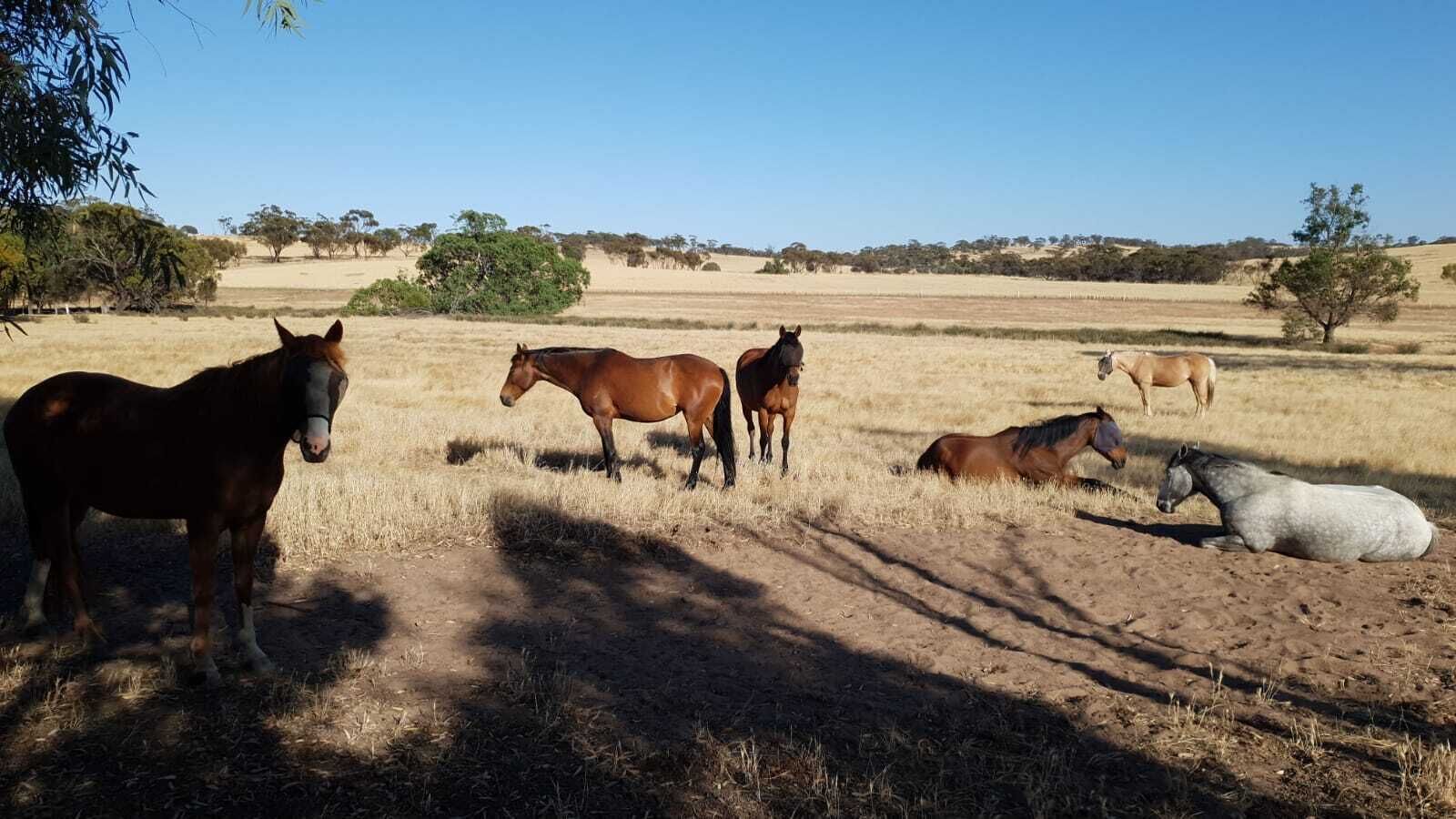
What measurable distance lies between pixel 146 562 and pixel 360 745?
394 cm

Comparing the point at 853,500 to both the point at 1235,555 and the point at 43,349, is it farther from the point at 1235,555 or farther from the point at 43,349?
the point at 43,349

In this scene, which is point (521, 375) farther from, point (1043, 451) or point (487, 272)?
point (487, 272)

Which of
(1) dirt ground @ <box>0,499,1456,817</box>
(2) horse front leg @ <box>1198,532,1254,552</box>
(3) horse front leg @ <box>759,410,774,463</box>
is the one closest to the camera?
(1) dirt ground @ <box>0,499,1456,817</box>

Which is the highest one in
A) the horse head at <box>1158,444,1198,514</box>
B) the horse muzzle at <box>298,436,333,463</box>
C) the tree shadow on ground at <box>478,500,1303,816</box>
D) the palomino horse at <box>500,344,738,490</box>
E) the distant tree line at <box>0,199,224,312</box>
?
the distant tree line at <box>0,199,224,312</box>

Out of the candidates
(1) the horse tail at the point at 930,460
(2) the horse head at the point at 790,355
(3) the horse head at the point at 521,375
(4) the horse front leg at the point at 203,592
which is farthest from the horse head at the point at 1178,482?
(4) the horse front leg at the point at 203,592

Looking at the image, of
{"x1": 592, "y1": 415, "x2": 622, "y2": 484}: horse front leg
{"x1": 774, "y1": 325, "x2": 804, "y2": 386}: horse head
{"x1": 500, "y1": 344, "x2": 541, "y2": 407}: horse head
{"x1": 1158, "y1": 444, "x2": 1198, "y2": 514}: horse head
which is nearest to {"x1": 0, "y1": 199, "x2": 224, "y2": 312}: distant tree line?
{"x1": 500, "y1": 344, "x2": 541, "y2": 407}: horse head

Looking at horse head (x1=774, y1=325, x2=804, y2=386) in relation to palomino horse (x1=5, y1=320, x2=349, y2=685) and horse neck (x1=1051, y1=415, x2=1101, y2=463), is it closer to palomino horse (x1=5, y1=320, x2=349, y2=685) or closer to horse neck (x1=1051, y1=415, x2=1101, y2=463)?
horse neck (x1=1051, y1=415, x2=1101, y2=463)

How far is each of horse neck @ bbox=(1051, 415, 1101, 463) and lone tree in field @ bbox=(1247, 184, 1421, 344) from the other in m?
41.0

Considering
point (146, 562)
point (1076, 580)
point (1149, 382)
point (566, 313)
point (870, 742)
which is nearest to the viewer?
point (870, 742)

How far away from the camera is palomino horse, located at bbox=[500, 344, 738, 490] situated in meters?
11.1

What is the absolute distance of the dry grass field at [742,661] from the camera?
13.5 feet

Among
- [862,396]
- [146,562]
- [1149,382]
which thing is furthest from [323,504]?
[1149,382]

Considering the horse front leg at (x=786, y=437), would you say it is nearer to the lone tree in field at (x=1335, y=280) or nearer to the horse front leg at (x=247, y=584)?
the horse front leg at (x=247, y=584)

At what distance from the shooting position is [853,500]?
966cm
